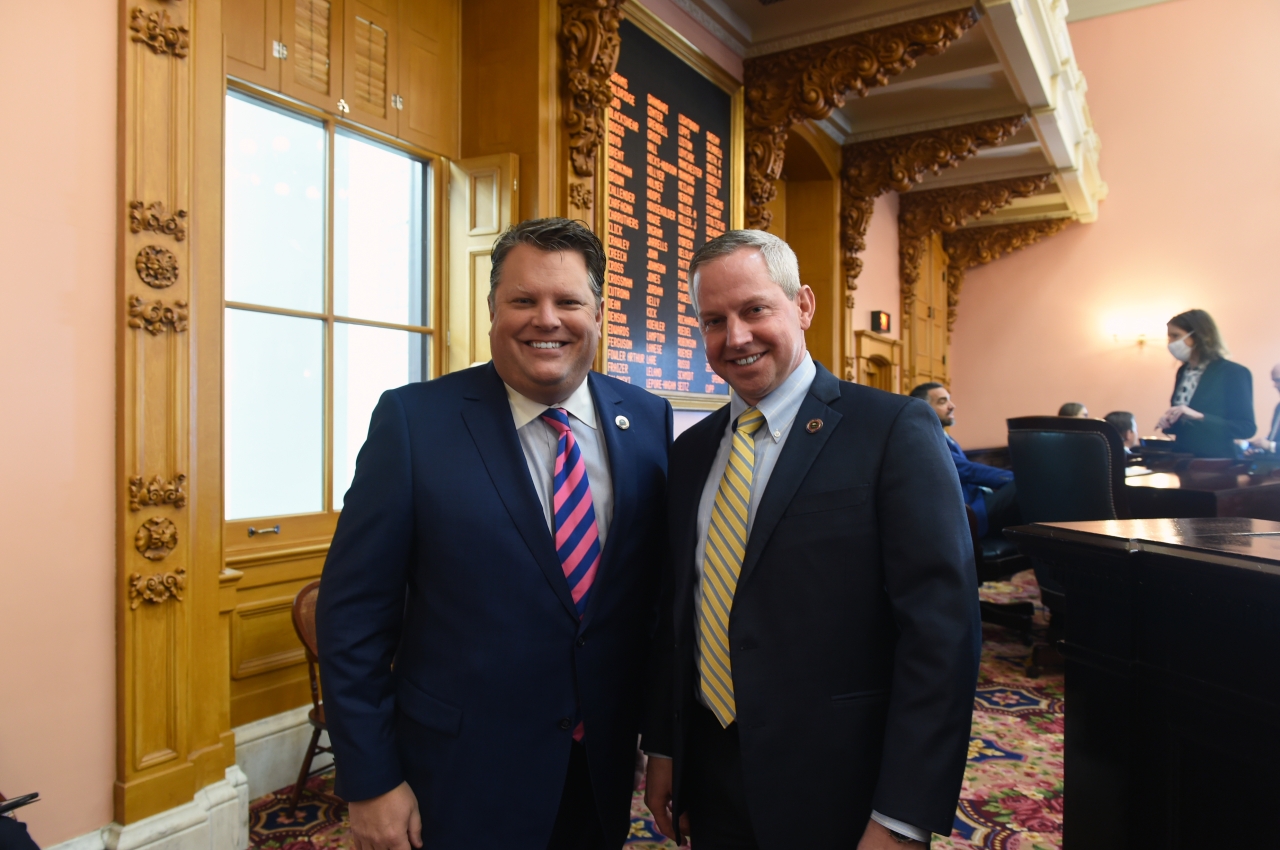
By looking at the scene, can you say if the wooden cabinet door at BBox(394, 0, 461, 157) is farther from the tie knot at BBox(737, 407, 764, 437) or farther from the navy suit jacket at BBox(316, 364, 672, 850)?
the tie knot at BBox(737, 407, 764, 437)

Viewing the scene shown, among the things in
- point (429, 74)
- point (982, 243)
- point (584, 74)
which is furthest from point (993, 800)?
point (982, 243)

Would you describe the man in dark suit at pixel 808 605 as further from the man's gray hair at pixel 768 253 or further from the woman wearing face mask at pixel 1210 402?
the woman wearing face mask at pixel 1210 402

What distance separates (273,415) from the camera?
2975 mm

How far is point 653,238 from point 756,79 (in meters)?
1.68

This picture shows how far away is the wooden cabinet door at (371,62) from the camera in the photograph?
3.19 meters

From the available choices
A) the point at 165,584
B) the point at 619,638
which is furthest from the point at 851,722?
the point at 165,584

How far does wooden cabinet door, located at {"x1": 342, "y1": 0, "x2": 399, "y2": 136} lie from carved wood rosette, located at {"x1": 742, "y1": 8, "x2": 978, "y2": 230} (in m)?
2.70

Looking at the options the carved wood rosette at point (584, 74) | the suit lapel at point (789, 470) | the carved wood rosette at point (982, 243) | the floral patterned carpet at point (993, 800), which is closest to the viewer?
the suit lapel at point (789, 470)

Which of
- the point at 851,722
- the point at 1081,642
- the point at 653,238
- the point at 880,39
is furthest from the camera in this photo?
the point at 880,39

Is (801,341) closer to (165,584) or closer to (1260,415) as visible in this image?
(165,584)

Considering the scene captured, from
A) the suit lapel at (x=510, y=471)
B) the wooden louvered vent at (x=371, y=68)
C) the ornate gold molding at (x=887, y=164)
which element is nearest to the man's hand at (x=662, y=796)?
the suit lapel at (x=510, y=471)

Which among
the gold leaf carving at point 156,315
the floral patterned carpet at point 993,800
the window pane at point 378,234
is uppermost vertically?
the window pane at point 378,234

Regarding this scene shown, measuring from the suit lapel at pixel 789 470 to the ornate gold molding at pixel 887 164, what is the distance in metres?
6.29

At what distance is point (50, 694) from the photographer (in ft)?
6.45
